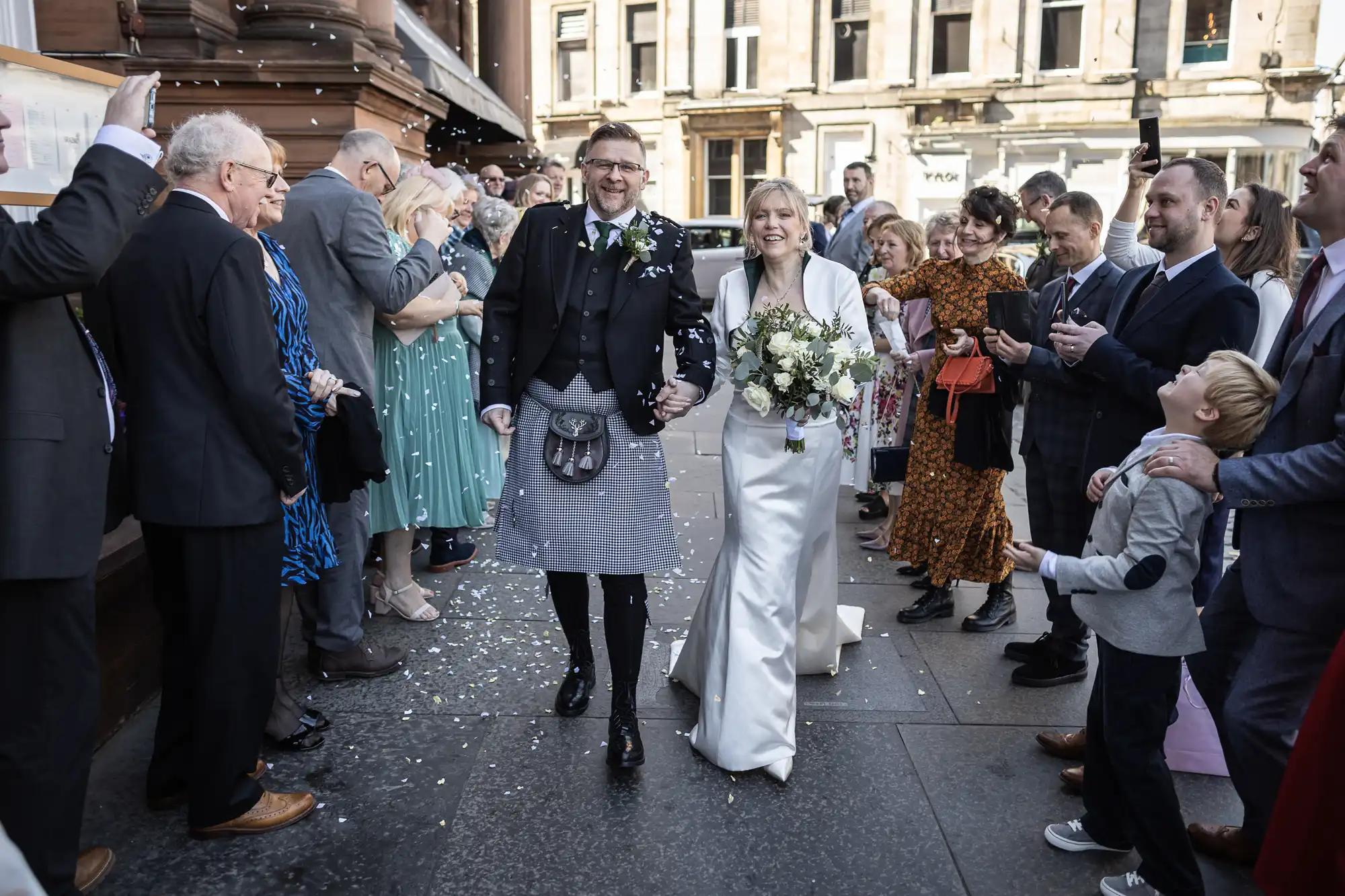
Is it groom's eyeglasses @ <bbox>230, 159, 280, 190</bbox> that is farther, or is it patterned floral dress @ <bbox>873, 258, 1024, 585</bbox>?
patterned floral dress @ <bbox>873, 258, 1024, 585</bbox>

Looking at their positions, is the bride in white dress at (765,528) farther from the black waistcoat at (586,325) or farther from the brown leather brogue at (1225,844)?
the brown leather brogue at (1225,844)

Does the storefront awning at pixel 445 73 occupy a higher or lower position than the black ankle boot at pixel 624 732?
higher

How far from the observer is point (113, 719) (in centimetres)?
370

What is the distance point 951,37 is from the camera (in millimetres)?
25031

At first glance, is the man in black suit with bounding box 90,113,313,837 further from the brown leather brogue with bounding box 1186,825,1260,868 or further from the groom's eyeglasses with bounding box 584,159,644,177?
the brown leather brogue with bounding box 1186,825,1260,868

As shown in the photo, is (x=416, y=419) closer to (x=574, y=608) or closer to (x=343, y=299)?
(x=343, y=299)

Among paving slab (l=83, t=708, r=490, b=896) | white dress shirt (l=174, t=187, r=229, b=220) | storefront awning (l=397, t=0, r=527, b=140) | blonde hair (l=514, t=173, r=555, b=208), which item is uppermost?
storefront awning (l=397, t=0, r=527, b=140)

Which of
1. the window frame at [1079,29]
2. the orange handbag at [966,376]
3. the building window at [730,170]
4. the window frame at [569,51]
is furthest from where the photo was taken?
the window frame at [569,51]

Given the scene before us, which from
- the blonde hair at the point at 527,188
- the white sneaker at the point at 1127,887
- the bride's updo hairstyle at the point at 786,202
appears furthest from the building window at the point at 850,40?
the white sneaker at the point at 1127,887

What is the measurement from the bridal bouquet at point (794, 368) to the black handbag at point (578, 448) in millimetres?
532

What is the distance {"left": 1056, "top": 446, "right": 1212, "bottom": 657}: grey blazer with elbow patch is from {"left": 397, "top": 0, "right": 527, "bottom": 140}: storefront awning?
7751 millimetres

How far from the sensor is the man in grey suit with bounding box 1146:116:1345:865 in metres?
2.59

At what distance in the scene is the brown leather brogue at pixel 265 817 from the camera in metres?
3.11

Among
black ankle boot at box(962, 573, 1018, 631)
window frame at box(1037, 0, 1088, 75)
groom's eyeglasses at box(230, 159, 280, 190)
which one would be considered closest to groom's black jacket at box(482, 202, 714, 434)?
groom's eyeglasses at box(230, 159, 280, 190)
